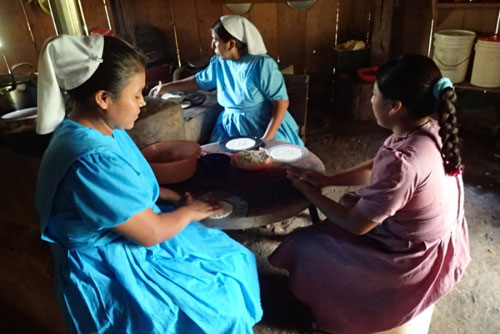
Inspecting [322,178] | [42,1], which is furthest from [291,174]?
[42,1]

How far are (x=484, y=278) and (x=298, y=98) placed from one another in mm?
1924

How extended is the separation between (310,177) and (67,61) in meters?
1.22

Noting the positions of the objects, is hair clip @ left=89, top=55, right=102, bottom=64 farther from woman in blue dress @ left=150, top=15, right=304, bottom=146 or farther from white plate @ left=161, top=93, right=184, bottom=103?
white plate @ left=161, top=93, right=184, bottom=103

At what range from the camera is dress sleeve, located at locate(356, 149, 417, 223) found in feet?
5.02

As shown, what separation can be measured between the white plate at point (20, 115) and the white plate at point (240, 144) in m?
1.15

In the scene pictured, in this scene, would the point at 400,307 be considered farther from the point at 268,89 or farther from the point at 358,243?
the point at 268,89

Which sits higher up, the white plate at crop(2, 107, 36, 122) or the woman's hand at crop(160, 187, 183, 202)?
the white plate at crop(2, 107, 36, 122)

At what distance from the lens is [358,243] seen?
183 cm

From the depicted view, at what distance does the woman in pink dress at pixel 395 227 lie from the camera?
1566mm

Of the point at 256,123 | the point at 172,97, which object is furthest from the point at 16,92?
the point at 256,123

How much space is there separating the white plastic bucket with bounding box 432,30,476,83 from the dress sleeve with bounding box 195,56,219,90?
2.68 metres

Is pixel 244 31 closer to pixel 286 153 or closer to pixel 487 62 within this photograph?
pixel 286 153

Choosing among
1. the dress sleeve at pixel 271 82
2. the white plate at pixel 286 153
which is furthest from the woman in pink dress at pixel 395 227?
the dress sleeve at pixel 271 82

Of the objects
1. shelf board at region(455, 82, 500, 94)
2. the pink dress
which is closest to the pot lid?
the pink dress
